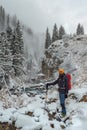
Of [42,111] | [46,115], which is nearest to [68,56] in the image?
[42,111]

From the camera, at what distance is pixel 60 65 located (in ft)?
99.0

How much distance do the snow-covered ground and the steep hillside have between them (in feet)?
36.0

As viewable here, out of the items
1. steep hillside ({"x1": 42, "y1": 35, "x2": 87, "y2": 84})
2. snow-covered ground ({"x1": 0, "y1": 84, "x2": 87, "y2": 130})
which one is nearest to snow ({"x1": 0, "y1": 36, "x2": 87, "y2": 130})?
snow-covered ground ({"x1": 0, "y1": 84, "x2": 87, "y2": 130})

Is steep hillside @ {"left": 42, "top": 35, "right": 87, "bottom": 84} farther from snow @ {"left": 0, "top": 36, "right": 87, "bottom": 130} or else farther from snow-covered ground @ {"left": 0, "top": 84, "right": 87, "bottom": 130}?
snow-covered ground @ {"left": 0, "top": 84, "right": 87, "bottom": 130}

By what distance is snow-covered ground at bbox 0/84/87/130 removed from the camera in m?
10.3

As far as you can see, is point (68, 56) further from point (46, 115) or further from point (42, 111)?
point (46, 115)

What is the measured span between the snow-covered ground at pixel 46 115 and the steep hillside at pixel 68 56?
1097 centimetres

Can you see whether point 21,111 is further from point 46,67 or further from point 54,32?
point 54,32

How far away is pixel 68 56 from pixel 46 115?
19572 mm

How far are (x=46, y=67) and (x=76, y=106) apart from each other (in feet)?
73.2

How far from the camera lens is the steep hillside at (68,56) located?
2600cm

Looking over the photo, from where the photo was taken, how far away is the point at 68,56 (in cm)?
3055

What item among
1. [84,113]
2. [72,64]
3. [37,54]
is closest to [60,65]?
[72,64]

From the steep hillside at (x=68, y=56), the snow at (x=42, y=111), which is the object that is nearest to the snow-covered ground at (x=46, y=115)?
the snow at (x=42, y=111)
